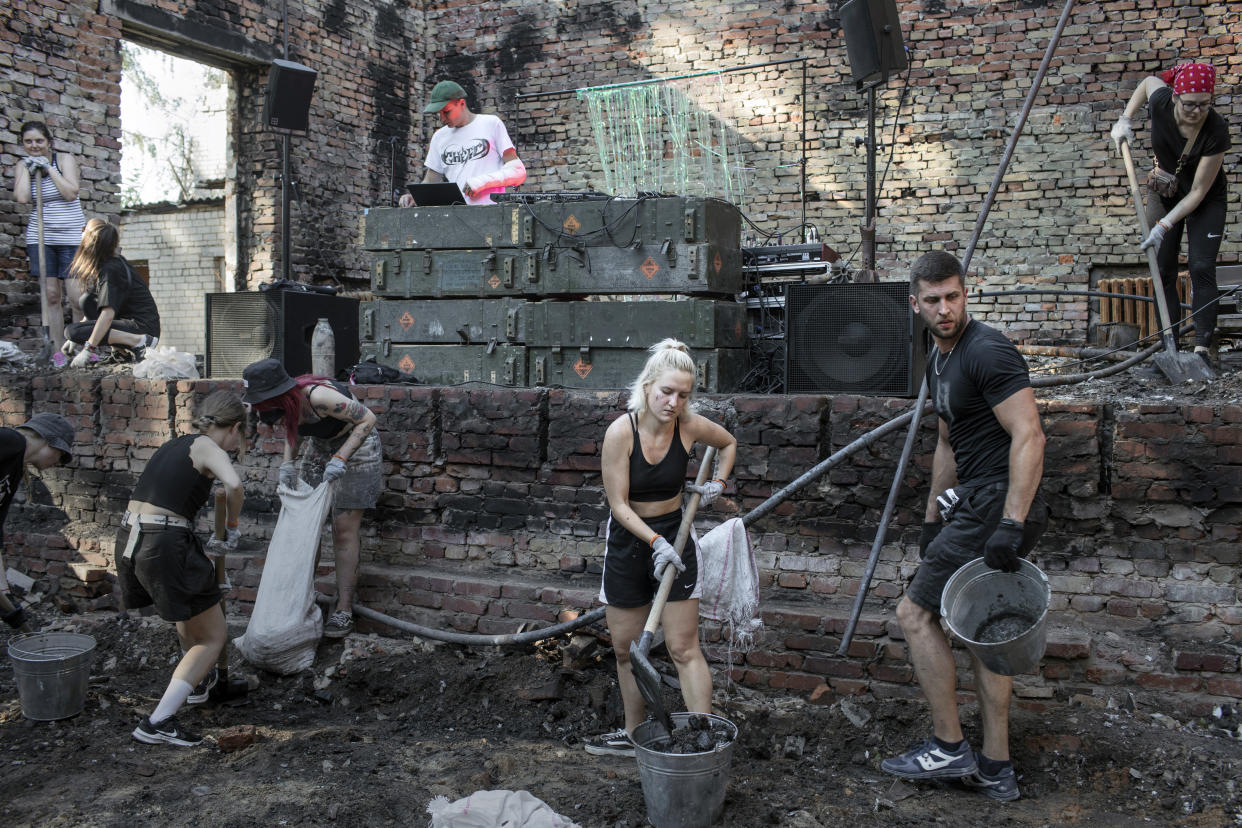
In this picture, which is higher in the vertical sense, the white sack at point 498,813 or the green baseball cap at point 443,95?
the green baseball cap at point 443,95

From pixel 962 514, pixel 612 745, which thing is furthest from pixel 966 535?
pixel 612 745

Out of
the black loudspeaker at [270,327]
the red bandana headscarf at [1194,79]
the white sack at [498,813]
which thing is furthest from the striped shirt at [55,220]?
the red bandana headscarf at [1194,79]

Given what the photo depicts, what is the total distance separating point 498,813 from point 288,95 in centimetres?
750

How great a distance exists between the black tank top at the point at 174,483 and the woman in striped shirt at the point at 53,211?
4.48 m

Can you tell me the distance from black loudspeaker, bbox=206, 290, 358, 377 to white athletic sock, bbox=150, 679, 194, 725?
269 centimetres

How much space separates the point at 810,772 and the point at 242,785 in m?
2.31

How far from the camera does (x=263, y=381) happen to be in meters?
4.99

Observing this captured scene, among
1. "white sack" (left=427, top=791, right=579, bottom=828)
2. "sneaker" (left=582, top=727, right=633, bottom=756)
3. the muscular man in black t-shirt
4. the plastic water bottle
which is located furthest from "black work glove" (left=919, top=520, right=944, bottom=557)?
the plastic water bottle

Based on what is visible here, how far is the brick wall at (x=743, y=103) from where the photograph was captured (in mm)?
9195

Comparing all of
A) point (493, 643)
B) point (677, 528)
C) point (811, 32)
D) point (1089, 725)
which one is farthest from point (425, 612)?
point (811, 32)

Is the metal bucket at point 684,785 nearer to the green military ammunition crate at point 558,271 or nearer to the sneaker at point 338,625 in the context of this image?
the sneaker at point 338,625

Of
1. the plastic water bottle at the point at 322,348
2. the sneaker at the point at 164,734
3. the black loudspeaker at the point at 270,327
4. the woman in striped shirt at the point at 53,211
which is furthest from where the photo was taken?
the woman in striped shirt at the point at 53,211

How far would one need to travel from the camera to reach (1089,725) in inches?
156

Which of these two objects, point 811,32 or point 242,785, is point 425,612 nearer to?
point 242,785
